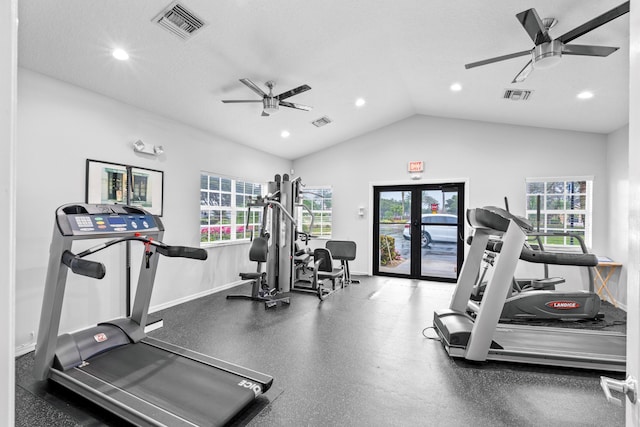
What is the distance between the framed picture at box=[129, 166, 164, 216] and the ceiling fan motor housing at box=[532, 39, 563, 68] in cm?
448

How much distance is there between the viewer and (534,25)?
7.75 ft

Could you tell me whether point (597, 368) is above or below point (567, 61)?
below

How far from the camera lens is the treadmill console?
2.20 meters

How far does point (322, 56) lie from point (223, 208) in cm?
314

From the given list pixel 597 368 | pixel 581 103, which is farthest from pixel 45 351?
pixel 581 103

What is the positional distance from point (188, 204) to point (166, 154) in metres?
0.81

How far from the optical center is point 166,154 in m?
4.39

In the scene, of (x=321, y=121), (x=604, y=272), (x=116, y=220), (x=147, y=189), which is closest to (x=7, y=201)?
(x=116, y=220)

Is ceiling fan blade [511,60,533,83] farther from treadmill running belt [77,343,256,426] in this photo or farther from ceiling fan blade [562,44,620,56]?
treadmill running belt [77,343,256,426]

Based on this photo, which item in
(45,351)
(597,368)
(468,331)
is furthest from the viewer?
(468,331)

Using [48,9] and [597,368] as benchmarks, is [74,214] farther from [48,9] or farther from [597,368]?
[597,368]

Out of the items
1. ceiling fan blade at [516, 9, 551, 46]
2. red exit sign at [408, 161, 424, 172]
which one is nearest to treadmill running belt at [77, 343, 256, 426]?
ceiling fan blade at [516, 9, 551, 46]

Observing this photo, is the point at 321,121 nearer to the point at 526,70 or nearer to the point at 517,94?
the point at 517,94

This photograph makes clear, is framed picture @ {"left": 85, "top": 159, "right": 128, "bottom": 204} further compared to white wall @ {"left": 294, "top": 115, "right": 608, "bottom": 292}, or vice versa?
white wall @ {"left": 294, "top": 115, "right": 608, "bottom": 292}
